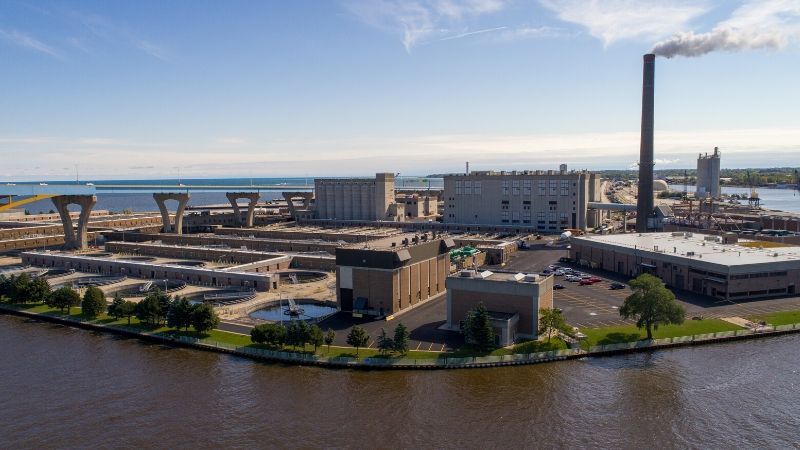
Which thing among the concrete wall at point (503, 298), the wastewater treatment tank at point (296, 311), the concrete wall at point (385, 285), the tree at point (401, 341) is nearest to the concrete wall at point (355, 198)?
the wastewater treatment tank at point (296, 311)

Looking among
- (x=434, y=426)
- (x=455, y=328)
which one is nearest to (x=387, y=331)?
(x=455, y=328)

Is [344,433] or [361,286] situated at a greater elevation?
[361,286]

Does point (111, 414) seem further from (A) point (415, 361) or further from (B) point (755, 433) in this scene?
(B) point (755, 433)

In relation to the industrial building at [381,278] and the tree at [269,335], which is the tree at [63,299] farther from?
the industrial building at [381,278]

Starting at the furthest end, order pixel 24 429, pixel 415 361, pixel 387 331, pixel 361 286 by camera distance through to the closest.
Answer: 1. pixel 361 286
2. pixel 387 331
3. pixel 415 361
4. pixel 24 429

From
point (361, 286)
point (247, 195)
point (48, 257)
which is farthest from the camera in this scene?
point (247, 195)

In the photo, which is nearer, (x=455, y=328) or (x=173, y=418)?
(x=173, y=418)

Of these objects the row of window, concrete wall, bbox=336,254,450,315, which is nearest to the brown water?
concrete wall, bbox=336,254,450,315
